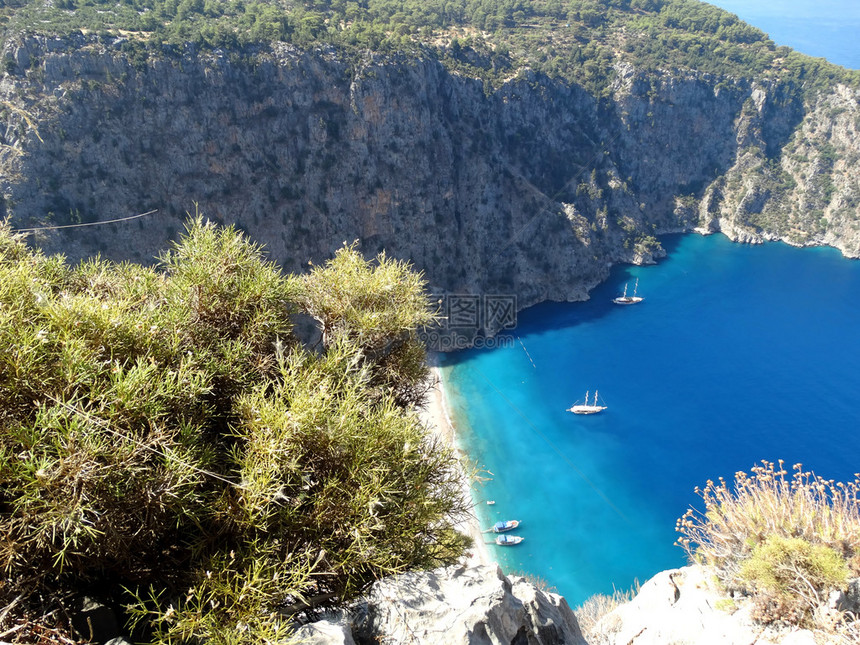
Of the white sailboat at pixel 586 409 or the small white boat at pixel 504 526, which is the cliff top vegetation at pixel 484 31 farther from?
the small white boat at pixel 504 526

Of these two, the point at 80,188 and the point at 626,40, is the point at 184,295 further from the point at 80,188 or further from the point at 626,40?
the point at 626,40

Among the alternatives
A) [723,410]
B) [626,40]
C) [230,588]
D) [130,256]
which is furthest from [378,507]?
[626,40]

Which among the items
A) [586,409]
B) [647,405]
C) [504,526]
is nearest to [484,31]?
[586,409]

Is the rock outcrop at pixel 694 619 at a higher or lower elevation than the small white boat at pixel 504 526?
higher

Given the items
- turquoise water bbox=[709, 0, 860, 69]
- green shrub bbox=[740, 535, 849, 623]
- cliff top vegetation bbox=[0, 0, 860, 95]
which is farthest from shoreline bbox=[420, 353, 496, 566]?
turquoise water bbox=[709, 0, 860, 69]

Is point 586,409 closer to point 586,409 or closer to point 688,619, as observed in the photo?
point 586,409

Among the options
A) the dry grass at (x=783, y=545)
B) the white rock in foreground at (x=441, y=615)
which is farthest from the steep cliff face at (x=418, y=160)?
the dry grass at (x=783, y=545)
